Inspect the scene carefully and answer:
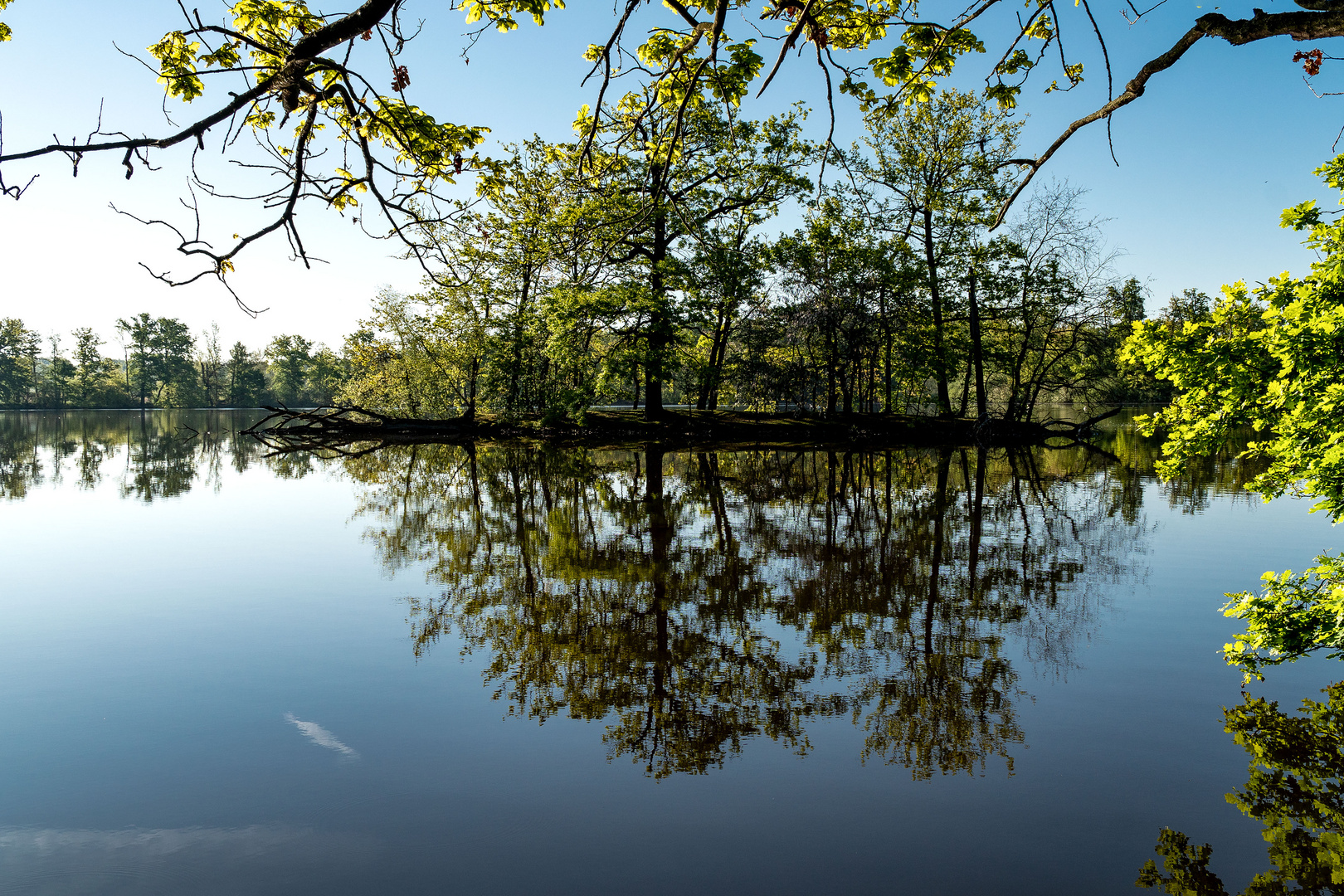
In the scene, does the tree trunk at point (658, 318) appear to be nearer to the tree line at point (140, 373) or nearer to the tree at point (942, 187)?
the tree at point (942, 187)

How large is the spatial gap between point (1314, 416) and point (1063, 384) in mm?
32150

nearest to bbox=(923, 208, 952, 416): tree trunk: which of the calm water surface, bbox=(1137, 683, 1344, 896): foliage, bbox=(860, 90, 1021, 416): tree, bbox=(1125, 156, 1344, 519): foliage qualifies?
bbox=(860, 90, 1021, 416): tree

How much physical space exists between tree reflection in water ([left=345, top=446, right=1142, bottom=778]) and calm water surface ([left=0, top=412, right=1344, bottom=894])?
43 millimetres

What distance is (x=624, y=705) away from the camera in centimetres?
539

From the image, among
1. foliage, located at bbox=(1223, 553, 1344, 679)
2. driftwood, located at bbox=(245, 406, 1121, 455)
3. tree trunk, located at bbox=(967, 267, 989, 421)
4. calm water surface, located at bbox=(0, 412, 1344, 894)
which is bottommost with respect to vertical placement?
calm water surface, located at bbox=(0, 412, 1344, 894)

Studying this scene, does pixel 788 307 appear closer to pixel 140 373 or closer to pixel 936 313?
pixel 936 313

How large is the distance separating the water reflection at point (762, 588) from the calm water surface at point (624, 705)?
48 millimetres

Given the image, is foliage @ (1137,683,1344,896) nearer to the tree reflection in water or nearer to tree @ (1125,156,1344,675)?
tree @ (1125,156,1344,675)

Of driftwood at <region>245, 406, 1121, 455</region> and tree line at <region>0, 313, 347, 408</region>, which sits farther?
tree line at <region>0, 313, 347, 408</region>

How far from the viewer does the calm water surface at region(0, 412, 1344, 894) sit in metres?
3.75

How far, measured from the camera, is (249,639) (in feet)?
23.1

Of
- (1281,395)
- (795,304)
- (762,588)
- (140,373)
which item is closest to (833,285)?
(795,304)

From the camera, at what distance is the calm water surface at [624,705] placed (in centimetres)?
375

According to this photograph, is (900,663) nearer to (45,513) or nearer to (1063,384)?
(45,513)
